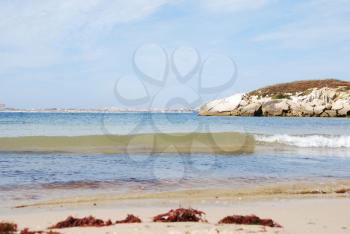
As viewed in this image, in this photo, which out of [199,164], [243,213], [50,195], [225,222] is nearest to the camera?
[225,222]

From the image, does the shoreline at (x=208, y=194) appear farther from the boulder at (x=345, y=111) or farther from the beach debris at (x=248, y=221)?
the boulder at (x=345, y=111)

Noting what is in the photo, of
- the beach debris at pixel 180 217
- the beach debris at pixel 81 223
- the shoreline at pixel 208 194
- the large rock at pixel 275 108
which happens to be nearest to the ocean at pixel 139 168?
the shoreline at pixel 208 194

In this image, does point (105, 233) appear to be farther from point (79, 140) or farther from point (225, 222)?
point (79, 140)

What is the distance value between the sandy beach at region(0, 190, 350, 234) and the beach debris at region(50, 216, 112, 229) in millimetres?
215

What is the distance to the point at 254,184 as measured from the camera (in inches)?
456

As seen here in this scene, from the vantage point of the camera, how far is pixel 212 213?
7969 millimetres

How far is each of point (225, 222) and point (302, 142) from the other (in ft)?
70.1

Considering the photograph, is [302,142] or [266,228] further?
[302,142]

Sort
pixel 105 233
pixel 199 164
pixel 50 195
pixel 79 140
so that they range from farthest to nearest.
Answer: pixel 79 140 → pixel 199 164 → pixel 50 195 → pixel 105 233

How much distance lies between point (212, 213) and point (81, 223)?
90.6 inches

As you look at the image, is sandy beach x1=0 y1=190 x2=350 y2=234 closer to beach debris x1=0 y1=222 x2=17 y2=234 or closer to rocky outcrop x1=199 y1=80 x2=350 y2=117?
beach debris x1=0 y1=222 x2=17 y2=234

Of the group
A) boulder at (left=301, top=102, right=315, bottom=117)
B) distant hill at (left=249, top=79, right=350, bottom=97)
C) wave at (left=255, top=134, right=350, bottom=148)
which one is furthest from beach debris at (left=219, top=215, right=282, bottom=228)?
distant hill at (left=249, top=79, right=350, bottom=97)

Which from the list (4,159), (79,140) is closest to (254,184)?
(4,159)

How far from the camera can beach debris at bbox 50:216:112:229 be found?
674 centimetres
